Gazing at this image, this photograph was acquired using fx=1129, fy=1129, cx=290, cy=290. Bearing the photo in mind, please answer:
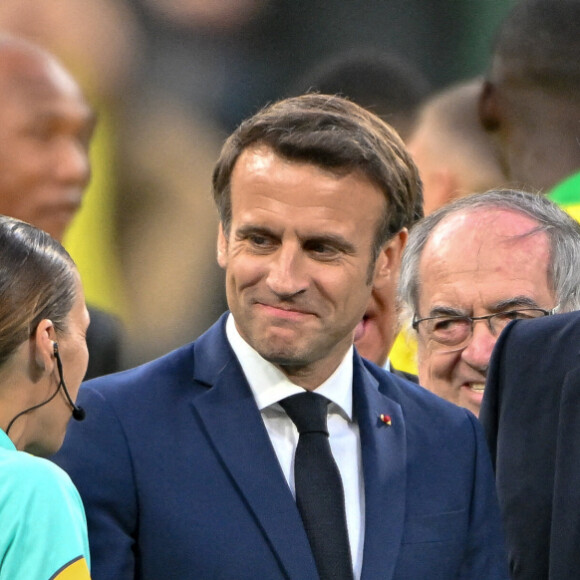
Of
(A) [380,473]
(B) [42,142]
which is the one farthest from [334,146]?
(B) [42,142]

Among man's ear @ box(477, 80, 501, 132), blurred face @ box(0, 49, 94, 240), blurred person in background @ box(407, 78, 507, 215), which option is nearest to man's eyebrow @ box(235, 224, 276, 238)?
blurred face @ box(0, 49, 94, 240)

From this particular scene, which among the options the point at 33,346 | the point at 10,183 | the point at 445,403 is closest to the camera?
the point at 33,346

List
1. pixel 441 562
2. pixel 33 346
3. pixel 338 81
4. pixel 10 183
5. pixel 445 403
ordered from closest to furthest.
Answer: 1. pixel 33 346
2. pixel 441 562
3. pixel 445 403
4. pixel 10 183
5. pixel 338 81

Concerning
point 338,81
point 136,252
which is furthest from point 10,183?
point 338,81

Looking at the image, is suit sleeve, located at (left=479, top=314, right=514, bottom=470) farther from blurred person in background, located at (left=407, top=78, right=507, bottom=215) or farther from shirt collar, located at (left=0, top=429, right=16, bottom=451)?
blurred person in background, located at (left=407, top=78, right=507, bottom=215)

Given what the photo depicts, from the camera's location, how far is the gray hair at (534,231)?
7.13 ft

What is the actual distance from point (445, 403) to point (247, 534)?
0.40 m

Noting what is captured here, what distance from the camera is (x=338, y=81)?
297 cm

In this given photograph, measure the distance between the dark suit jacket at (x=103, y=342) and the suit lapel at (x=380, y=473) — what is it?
4.44ft

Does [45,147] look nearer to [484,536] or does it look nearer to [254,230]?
[254,230]

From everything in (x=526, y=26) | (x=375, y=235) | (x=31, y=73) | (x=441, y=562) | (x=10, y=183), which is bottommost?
(x=441, y=562)

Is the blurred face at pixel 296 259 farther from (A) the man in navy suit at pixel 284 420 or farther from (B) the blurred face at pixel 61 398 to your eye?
(B) the blurred face at pixel 61 398

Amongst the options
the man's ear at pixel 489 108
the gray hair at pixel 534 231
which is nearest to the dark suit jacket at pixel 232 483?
the gray hair at pixel 534 231

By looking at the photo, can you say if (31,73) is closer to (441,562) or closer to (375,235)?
(375,235)
